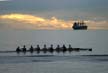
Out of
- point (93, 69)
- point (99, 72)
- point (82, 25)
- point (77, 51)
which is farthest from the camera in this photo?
point (82, 25)

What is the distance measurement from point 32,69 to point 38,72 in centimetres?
181

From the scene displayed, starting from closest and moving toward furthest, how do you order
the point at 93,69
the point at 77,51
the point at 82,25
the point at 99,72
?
the point at 99,72 → the point at 93,69 → the point at 77,51 → the point at 82,25

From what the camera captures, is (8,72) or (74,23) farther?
(74,23)

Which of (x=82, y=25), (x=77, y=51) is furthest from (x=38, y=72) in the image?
(x=82, y=25)

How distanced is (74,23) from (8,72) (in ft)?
249

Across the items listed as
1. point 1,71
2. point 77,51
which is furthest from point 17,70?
point 77,51

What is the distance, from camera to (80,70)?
92.0 feet

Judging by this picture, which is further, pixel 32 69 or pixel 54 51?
pixel 54 51

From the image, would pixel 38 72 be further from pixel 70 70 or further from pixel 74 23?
pixel 74 23

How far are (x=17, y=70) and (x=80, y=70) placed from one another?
398 centimetres

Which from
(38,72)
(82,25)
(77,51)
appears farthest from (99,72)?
(82,25)

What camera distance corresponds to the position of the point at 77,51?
170ft

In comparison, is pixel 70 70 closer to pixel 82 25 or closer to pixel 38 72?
pixel 38 72

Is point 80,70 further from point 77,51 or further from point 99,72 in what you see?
point 77,51
